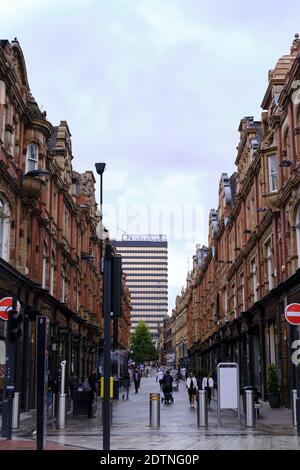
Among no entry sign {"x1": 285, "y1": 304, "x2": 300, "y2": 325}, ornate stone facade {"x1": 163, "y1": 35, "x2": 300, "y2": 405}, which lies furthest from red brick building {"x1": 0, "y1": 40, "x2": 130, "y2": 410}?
ornate stone facade {"x1": 163, "y1": 35, "x2": 300, "y2": 405}

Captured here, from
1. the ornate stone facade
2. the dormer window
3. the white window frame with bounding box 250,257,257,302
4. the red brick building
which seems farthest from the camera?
the white window frame with bounding box 250,257,257,302

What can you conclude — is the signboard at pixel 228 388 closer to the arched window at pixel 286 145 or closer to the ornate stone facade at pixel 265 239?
the ornate stone facade at pixel 265 239

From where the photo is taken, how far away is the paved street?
14.6m

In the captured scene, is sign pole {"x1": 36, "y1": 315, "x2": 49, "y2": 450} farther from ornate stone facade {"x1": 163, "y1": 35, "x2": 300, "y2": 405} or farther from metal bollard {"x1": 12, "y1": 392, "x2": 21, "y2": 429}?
ornate stone facade {"x1": 163, "y1": 35, "x2": 300, "y2": 405}

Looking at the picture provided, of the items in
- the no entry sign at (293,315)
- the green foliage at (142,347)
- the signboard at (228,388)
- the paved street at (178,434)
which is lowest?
the paved street at (178,434)

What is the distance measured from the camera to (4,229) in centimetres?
2539

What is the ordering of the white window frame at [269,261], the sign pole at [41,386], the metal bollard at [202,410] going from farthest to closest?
1. the white window frame at [269,261]
2. the metal bollard at [202,410]
3. the sign pole at [41,386]

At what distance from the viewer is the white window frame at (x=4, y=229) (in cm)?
2495

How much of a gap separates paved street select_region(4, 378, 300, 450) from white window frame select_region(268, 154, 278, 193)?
1101cm

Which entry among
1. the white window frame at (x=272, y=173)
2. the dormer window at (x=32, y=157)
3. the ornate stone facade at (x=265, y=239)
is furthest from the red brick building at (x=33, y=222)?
the white window frame at (x=272, y=173)

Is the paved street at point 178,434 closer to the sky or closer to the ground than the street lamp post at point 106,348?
closer to the ground

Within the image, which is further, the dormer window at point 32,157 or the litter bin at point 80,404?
the dormer window at point 32,157

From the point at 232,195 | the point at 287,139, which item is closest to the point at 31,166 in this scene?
the point at 287,139

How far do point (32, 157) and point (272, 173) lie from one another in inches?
452
